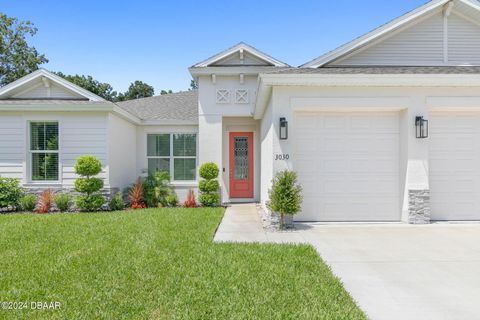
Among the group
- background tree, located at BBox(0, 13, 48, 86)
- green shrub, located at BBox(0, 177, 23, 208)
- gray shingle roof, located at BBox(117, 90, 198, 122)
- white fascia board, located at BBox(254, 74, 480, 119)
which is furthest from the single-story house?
background tree, located at BBox(0, 13, 48, 86)

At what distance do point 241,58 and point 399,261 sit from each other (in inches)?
367

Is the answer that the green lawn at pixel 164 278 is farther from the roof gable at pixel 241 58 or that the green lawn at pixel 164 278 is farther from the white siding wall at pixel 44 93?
the roof gable at pixel 241 58

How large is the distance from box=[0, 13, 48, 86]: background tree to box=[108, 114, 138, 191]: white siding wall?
20125 mm

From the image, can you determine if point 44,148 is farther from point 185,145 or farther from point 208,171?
point 208,171

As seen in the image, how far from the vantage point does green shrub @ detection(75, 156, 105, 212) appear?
30.8ft

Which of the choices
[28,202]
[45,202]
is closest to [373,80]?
[45,202]

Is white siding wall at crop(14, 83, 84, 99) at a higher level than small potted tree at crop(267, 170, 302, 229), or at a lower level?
higher

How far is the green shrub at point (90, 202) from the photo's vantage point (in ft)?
31.3

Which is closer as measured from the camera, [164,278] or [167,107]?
[164,278]

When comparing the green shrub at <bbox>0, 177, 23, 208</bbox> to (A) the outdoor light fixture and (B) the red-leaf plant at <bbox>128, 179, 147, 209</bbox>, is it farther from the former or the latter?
(A) the outdoor light fixture

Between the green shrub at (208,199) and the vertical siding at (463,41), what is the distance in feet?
27.9

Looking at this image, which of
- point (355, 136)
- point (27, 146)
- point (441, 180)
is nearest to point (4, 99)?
point (27, 146)

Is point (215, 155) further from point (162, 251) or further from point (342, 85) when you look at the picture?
point (162, 251)

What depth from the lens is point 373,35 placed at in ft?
28.4
